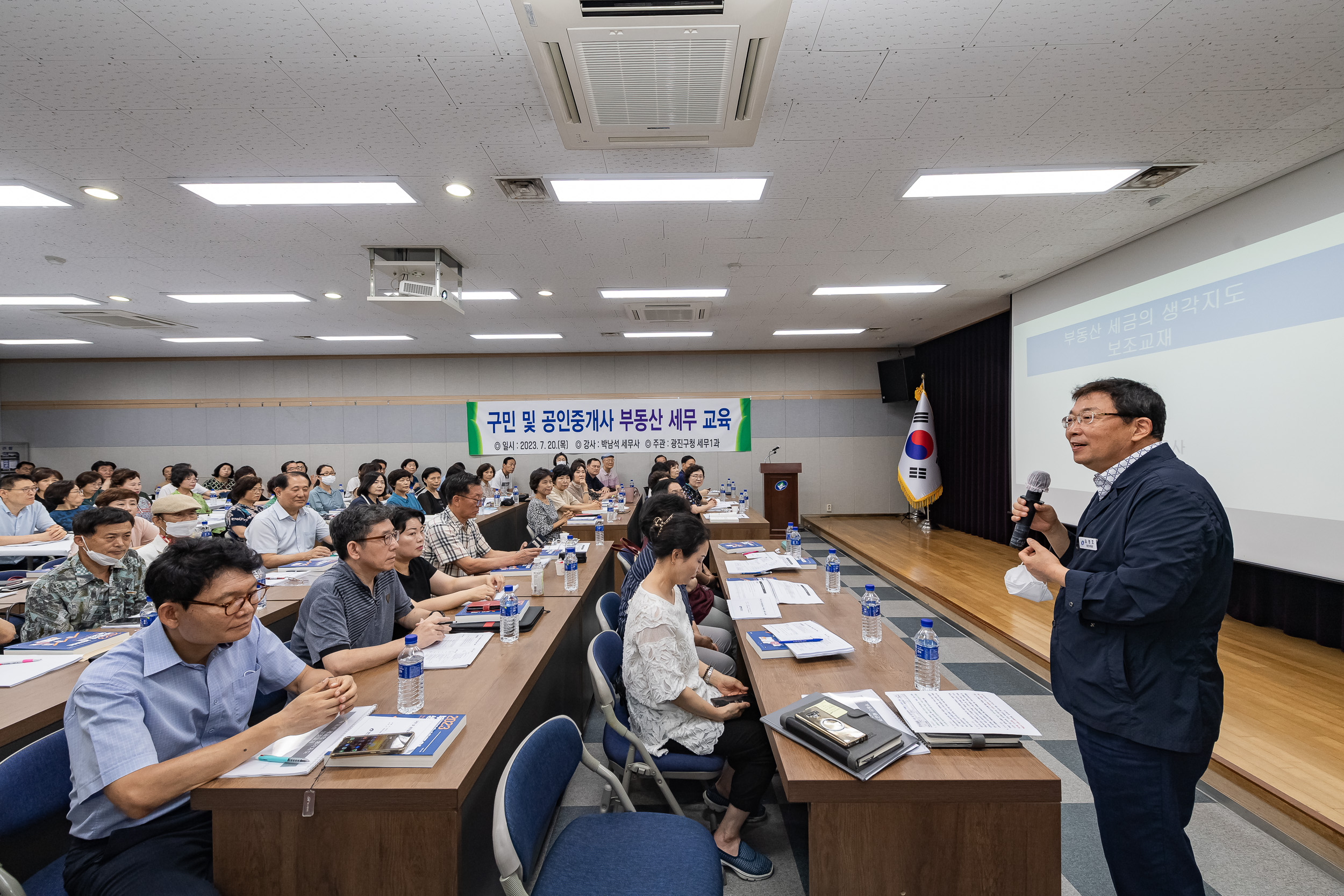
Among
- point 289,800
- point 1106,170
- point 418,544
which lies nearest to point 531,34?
point 418,544

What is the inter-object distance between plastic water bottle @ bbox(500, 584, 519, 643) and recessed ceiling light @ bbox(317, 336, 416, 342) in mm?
7047

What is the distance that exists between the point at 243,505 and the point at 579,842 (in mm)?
5008

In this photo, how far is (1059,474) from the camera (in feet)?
17.8

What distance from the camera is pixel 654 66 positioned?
6.91 ft

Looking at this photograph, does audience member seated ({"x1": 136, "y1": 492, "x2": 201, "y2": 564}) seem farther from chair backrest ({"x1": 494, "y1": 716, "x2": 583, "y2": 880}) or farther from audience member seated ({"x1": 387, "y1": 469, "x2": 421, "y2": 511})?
chair backrest ({"x1": 494, "y1": 716, "x2": 583, "y2": 880})

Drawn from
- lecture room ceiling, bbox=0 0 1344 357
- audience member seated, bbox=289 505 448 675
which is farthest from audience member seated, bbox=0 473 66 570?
audience member seated, bbox=289 505 448 675

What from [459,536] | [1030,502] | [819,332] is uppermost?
[819,332]

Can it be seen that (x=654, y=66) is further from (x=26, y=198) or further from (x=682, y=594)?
(x=26, y=198)

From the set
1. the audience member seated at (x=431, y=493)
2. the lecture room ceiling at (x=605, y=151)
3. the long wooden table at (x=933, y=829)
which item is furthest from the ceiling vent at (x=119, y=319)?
the long wooden table at (x=933, y=829)

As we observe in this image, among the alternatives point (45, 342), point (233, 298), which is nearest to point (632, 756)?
point (233, 298)

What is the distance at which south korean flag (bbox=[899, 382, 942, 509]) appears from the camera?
8.86m

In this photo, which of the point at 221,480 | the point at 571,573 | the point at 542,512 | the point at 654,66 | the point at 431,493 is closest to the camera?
the point at 654,66

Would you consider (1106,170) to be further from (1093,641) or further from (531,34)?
(531,34)

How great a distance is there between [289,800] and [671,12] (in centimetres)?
247
